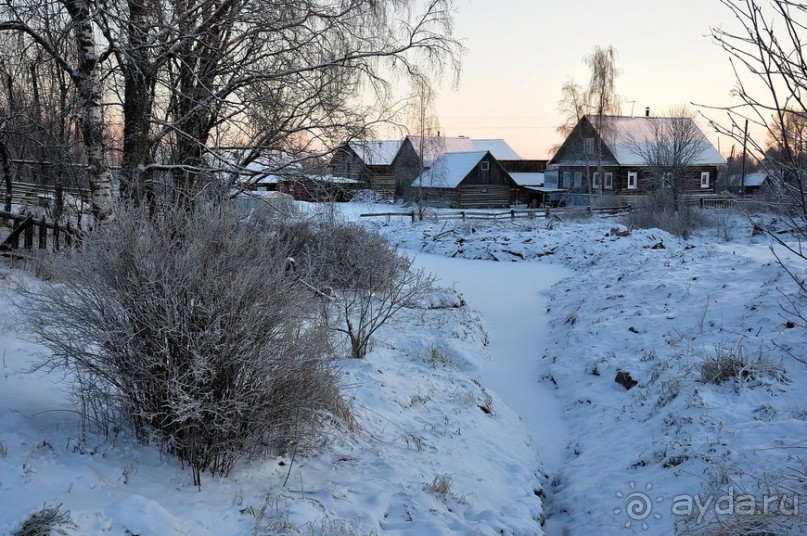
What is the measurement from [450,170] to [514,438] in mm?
42211

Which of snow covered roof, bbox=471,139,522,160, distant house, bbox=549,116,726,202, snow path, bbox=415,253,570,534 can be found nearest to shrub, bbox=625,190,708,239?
snow path, bbox=415,253,570,534

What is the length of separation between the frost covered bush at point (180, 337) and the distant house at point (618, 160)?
1522 inches

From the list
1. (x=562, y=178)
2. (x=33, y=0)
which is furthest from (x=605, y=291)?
(x=562, y=178)

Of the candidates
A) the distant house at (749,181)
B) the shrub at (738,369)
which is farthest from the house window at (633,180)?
the shrub at (738,369)

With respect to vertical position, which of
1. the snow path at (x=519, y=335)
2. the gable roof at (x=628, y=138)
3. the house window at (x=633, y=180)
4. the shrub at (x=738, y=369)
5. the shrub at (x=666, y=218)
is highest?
the gable roof at (x=628, y=138)

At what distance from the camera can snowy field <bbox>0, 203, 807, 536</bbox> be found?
3682 millimetres

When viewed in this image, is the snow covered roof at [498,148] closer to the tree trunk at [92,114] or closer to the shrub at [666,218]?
the shrub at [666,218]

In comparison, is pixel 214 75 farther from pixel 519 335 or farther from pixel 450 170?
pixel 450 170

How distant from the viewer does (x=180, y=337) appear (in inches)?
150

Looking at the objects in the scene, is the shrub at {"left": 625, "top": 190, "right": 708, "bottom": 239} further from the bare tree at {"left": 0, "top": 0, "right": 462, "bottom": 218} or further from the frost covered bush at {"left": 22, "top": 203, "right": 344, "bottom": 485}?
the frost covered bush at {"left": 22, "top": 203, "right": 344, "bottom": 485}

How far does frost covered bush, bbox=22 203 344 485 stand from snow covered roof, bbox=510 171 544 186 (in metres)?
53.6

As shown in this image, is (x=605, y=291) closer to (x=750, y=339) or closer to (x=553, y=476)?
(x=750, y=339)

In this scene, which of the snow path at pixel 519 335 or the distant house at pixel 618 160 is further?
the distant house at pixel 618 160

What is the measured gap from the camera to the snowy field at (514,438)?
368 centimetres
